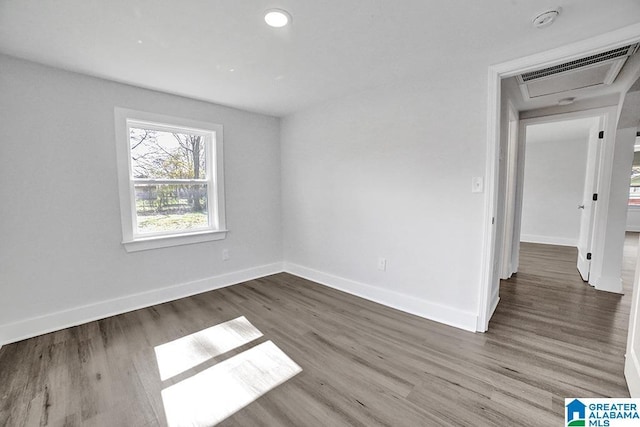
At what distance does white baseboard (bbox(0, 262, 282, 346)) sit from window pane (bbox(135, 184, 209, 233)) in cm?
69

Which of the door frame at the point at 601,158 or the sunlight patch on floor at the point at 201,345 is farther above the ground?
the door frame at the point at 601,158

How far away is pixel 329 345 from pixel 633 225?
9944 millimetres

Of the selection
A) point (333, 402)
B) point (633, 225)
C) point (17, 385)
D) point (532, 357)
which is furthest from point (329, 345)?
point (633, 225)

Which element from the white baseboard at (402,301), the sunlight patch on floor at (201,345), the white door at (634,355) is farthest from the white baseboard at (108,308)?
the white door at (634,355)

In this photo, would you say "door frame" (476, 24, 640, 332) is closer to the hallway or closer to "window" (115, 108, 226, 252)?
the hallway

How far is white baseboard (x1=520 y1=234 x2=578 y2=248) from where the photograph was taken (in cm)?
597

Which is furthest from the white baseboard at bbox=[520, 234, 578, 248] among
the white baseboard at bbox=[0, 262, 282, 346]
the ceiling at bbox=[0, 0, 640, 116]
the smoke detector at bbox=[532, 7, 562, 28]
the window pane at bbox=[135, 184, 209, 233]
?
the window pane at bbox=[135, 184, 209, 233]

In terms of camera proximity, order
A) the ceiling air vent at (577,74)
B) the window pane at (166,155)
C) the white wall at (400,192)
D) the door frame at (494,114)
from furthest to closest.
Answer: the window pane at (166,155) → the white wall at (400,192) → the ceiling air vent at (577,74) → the door frame at (494,114)

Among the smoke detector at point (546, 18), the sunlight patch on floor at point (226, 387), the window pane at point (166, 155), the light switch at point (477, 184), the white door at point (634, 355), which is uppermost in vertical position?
the smoke detector at point (546, 18)

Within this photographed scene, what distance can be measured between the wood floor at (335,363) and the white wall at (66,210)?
0.87 feet

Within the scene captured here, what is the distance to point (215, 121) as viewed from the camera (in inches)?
131

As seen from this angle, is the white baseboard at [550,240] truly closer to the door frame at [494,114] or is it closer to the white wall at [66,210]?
the door frame at [494,114]

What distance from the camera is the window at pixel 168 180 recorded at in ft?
9.04

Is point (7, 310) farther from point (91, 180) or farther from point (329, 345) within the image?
point (329, 345)
